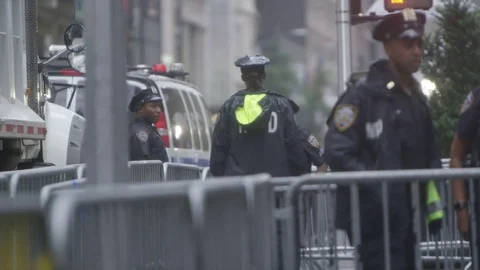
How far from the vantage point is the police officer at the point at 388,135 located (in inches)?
273

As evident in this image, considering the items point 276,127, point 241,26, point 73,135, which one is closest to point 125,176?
point 276,127

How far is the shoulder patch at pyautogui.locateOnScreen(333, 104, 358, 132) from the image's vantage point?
7.09 meters

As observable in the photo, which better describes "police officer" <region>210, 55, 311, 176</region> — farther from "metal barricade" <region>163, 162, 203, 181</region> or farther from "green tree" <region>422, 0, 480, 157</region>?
"green tree" <region>422, 0, 480, 157</region>

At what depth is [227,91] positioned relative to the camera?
78.7 m

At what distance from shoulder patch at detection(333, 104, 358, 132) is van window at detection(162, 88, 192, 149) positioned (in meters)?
10.1

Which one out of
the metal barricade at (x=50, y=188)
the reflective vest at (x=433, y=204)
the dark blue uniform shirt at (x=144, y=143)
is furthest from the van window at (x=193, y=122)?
the reflective vest at (x=433, y=204)

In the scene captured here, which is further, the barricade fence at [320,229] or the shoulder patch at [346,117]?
the shoulder patch at [346,117]

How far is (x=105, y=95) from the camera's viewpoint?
6.05 meters

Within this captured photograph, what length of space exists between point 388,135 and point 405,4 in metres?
7.43

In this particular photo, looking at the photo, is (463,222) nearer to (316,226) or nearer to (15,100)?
(316,226)

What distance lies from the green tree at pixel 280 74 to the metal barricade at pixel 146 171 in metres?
61.1

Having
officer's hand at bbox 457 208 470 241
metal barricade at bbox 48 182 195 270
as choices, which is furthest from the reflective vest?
metal barricade at bbox 48 182 195 270

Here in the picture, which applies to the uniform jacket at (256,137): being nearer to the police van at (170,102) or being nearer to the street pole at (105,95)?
the street pole at (105,95)

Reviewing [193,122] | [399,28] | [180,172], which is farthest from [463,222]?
[193,122]
